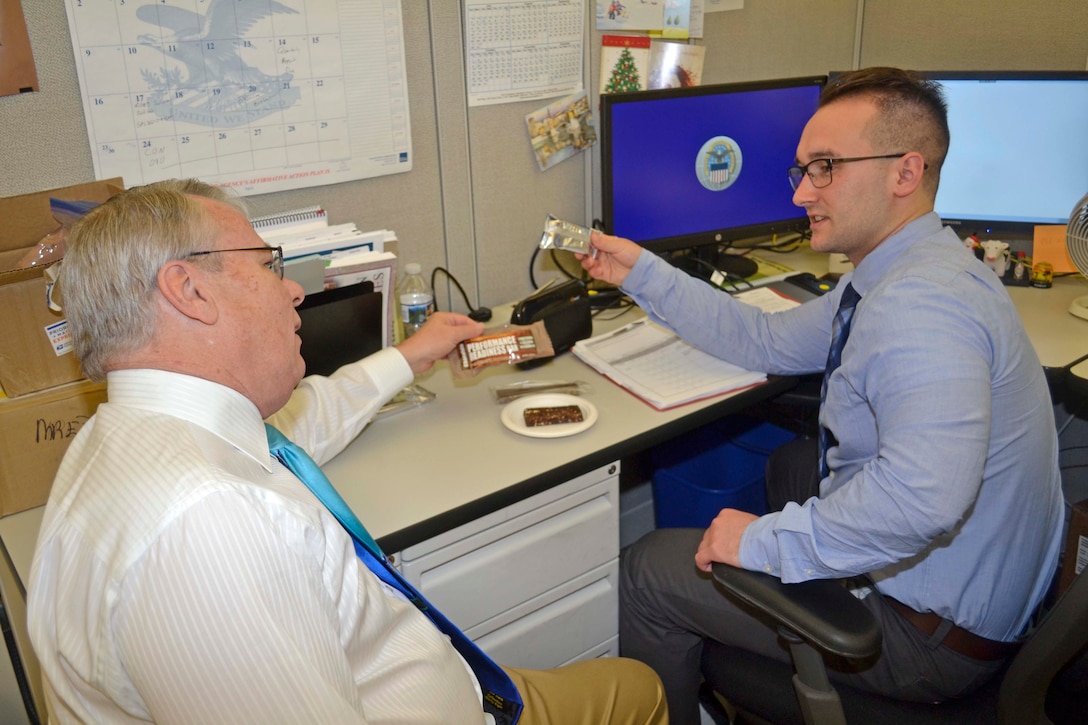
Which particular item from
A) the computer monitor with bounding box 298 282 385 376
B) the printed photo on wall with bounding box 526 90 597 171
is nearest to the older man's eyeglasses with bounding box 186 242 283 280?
the computer monitor with bounding box 298 282 385 376

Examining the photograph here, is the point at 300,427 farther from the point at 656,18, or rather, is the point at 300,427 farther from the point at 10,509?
the point at 656,18

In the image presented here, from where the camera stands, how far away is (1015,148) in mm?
1990

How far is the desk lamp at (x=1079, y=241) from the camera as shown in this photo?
5.90 feet

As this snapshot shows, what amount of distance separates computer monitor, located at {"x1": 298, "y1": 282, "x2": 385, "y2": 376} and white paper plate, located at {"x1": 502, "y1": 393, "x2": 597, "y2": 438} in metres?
0.28

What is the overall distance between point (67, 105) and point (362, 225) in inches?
22.1

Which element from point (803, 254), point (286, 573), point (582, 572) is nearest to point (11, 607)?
point (286, 573)

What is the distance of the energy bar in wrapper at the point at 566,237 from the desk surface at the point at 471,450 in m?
0.22

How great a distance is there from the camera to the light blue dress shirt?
43.2 inches

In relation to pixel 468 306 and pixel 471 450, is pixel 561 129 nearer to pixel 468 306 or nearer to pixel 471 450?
pixel 468 306

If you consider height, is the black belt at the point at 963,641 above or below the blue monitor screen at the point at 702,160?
below

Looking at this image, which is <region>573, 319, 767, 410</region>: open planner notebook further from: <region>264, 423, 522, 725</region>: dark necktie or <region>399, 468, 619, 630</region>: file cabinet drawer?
<region>264, 423, 522, 725</region>: dark necktie

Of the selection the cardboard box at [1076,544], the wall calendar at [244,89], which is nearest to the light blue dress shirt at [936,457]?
the cardboard box at [1076,544]

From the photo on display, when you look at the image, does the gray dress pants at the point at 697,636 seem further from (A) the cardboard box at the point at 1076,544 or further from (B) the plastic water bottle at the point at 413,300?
(B) the plastic water bottle at the point at 413,300

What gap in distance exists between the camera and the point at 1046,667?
1016mm
